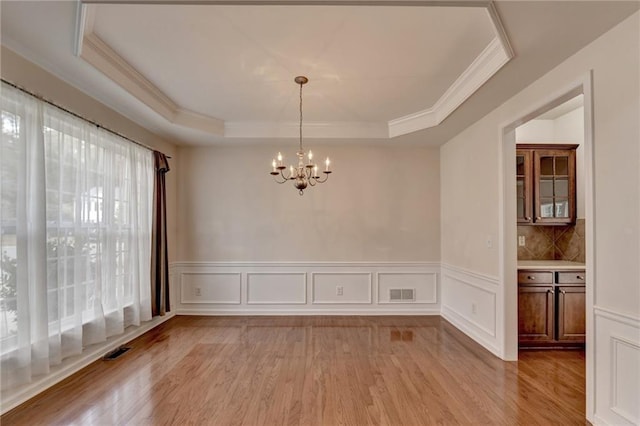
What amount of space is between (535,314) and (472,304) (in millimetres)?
671

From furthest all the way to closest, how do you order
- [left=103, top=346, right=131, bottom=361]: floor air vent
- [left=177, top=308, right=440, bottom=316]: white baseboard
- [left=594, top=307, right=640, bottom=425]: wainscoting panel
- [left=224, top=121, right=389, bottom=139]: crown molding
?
[left=177, top=308, right=440, bottom=316]: white baseboard < [left=224, top=121, right=389, bottom=139]: crown molding < [left=103, top=346, right=131, bottom=361]: floor air vent < [left=594, top=307, right=640, bottom=425]: wainscoting panel

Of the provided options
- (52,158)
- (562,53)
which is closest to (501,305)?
(562,53)

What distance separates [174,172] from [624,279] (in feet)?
17.3

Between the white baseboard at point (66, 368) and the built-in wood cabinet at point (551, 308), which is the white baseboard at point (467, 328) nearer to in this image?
the built-in wood cabinet at point (551, 308)

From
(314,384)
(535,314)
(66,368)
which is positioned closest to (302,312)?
(314,384)

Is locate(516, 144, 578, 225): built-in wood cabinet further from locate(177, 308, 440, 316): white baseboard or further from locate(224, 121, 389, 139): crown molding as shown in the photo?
locate(177, 308, 440, 316): white baseboard

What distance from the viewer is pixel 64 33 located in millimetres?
2227

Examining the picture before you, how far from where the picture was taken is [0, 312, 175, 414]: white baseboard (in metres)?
2.47

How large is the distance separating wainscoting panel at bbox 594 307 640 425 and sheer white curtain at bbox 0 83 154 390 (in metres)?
4.04

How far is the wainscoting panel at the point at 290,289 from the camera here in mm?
5164

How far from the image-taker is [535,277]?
3.62 m

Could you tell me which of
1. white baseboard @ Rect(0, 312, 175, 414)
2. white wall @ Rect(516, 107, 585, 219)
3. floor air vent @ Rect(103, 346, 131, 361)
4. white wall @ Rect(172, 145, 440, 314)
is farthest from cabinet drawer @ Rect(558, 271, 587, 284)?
white baseboard @ Rect(0, 312, 175, 414)

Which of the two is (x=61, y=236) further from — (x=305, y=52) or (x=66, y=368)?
(x=305, y=52)

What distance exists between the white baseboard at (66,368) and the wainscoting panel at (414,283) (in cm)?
340
